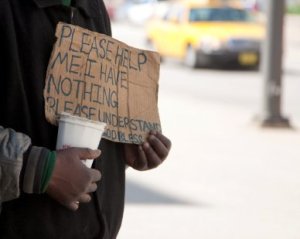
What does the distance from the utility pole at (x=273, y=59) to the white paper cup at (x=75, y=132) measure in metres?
9.59

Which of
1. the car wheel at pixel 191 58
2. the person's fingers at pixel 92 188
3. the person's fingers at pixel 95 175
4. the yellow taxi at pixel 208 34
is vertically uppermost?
the yellow taxi at pixel 208 34

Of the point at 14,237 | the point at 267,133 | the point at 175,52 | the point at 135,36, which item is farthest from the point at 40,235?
the point at 135,36

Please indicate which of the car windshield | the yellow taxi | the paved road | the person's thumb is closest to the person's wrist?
the person's thumb

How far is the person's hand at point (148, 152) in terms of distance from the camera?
299 centimetres

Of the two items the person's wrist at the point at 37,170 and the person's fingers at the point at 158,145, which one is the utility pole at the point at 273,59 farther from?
the person's wrist at the point at 37,170

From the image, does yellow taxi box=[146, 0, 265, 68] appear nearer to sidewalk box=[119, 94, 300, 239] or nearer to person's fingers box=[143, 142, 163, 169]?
sidewalk box=[119, 94, 300, 239]

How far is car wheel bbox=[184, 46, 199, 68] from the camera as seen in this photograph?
2097 centimetres

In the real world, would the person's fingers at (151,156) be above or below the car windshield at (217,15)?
below

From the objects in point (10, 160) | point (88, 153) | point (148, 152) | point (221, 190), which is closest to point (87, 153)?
point (88, 153)

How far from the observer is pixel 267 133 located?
11.5 meters

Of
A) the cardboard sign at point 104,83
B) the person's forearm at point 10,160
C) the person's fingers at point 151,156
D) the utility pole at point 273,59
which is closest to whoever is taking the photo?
the person's forearm at point 10,160

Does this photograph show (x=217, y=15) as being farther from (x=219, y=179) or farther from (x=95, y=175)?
(x=95, y=175)

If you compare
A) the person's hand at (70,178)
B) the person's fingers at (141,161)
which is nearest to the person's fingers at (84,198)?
the person's hand at (70,178)

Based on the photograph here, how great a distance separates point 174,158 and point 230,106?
495cm
